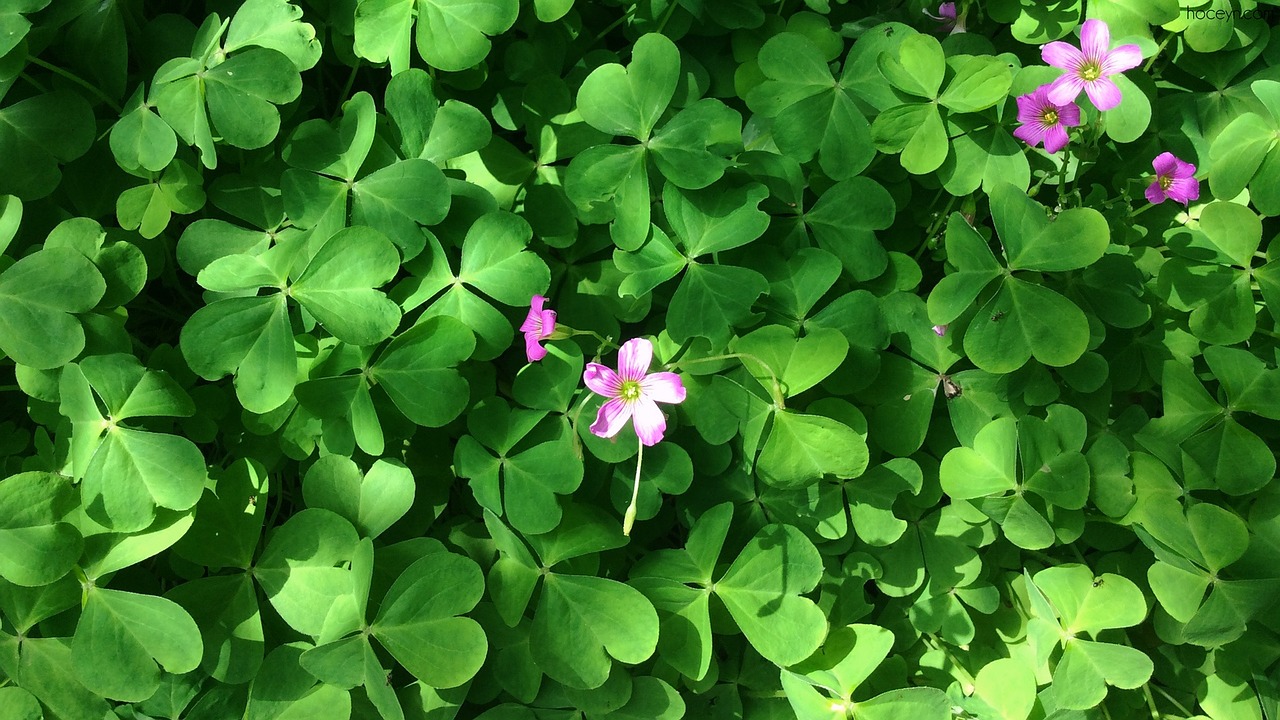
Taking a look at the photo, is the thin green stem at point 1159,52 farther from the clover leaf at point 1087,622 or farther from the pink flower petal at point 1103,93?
the clover leaf at point 1087,622

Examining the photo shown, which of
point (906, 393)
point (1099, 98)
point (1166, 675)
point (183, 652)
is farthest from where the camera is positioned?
point (1166, 675)

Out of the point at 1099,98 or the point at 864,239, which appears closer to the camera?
the point at 1099,98

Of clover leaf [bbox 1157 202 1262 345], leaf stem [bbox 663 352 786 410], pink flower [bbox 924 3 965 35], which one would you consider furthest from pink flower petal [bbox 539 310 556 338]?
clover leaf [bbox 1157 202 1262 345]

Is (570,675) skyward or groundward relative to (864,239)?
groundward

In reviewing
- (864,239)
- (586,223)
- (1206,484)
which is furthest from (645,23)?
(1206,484)

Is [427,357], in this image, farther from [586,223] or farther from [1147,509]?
[1147,509]

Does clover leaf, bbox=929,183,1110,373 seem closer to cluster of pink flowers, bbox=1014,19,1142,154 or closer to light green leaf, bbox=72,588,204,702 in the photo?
cluster of pink flowers, bbox=1014,19,1142,154
